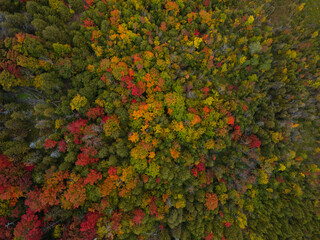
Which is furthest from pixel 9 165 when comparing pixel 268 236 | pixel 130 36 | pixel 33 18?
pixel 268 236

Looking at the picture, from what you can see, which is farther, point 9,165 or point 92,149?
point 92,149

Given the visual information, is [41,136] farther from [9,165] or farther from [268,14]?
[268,14]

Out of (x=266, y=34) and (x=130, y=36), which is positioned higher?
(x=266, y=34)

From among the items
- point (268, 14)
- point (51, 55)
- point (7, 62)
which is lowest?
point (7, 62)

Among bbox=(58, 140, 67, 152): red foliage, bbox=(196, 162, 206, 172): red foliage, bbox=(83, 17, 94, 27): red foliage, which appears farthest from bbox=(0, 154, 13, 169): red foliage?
bbox=(196, 162, 206, 172): red foliage

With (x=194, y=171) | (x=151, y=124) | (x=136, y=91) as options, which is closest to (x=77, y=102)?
(x=136, y=91)

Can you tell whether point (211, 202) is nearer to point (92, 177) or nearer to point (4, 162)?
point (92, 177)

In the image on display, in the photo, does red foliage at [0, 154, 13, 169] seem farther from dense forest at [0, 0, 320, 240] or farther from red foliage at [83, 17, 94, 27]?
red foliage at [83, 17, 94, 27]

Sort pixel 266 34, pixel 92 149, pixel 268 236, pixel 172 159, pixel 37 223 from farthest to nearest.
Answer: pixel 266 34 < pixel 268 236 < pixel 172 159 < pixel 92 149 < pixel 37 223
